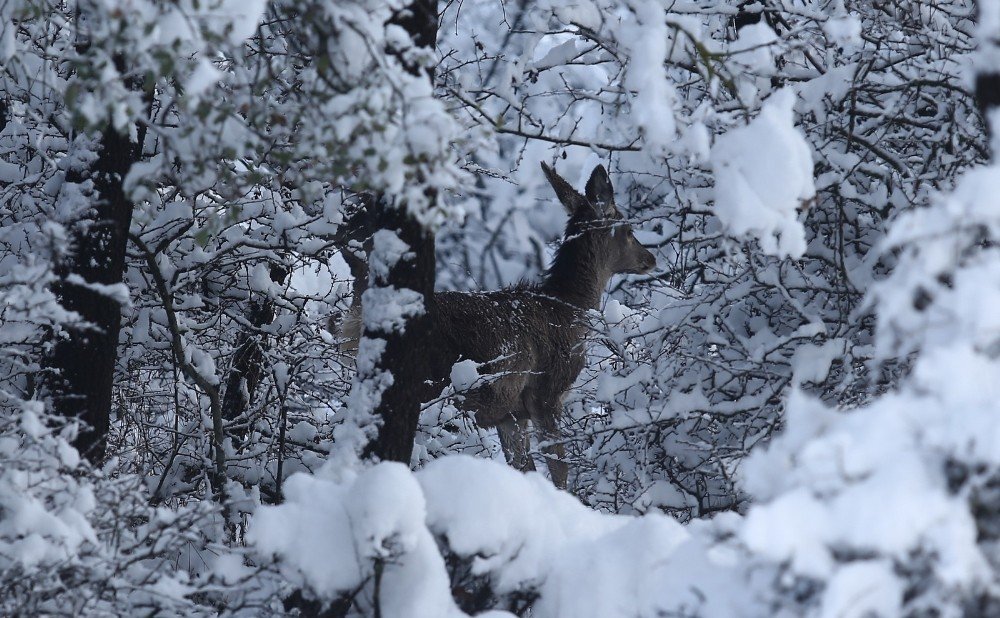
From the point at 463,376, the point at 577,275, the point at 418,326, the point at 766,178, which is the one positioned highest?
the point at 577,275

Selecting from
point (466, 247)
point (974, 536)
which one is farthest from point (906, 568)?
point (466, 247)

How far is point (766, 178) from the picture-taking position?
3824mm

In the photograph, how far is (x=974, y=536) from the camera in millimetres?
2330

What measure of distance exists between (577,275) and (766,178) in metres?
5.96

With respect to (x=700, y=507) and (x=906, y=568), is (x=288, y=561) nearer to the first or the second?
(x=906, y=568)

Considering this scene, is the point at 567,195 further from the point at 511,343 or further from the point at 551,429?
the point at 551,429

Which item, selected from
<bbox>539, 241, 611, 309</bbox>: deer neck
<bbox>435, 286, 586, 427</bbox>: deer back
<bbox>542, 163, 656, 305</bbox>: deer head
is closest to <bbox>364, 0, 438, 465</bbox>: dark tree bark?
<bbox>435, 286, 586, 427</bbox>: deer back

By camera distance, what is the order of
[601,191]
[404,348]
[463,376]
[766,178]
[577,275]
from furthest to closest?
[577,275] → [601,191] → [463,376] → [404,348] → [766,178]

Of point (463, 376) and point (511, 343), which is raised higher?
point (511, 343)

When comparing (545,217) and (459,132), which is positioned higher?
(545,217)

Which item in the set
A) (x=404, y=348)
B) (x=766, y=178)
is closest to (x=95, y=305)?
(x=404, y=348)

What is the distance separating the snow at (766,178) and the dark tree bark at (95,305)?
3.19 m

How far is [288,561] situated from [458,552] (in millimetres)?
594

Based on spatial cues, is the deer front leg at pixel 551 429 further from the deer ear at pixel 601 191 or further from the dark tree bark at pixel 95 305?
the dark tree bark at pixel 95 305
